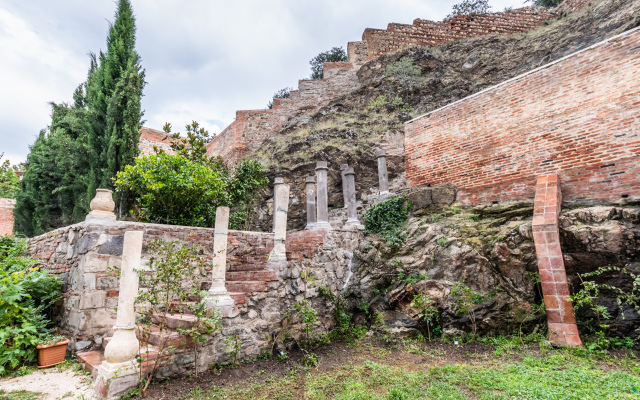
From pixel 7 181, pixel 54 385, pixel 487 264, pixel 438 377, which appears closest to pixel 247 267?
pixel 54 385

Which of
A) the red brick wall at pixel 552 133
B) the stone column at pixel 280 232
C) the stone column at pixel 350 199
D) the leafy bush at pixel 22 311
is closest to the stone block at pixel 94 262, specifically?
the leafy bush at pixel 22 311

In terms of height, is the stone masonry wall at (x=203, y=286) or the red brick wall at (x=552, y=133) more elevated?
the red brick wall at (x=552, y=133)

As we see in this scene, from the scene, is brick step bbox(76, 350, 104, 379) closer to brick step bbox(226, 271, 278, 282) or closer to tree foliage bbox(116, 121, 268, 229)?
brick step bbox(226, 271, 278, 282)

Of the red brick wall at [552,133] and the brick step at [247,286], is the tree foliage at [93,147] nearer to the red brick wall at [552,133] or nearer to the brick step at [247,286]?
the brick step at [247,286]

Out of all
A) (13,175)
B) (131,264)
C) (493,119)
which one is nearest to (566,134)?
(493,119)

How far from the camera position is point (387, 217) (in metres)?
7.30

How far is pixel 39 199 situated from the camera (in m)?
10.4

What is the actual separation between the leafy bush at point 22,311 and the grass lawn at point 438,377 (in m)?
2.21

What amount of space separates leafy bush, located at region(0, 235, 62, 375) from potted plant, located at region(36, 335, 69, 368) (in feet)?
0.43

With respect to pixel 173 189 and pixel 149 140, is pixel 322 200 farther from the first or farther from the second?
pixel 149 140

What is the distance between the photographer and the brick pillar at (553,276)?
4562 millimetres

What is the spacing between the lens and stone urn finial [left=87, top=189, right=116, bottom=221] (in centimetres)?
489

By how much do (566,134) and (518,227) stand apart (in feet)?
7.70

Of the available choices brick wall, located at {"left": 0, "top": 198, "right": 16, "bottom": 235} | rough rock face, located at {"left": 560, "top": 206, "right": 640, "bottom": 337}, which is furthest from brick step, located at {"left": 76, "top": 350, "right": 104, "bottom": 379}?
brick wall, located at {"left": 0, "top": 198, "right": 16, "bottom": 235}
